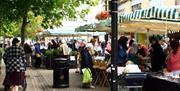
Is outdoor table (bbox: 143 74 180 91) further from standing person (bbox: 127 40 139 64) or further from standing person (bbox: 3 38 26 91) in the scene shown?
standing person (bbox: 127 40 139 64)

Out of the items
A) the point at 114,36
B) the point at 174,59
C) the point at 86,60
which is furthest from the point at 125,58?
the point at 114,36

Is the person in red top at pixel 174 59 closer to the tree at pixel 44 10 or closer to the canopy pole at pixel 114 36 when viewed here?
the canopy pole at pixel 114 36

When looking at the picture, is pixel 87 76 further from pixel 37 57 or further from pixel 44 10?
pixel 37 57

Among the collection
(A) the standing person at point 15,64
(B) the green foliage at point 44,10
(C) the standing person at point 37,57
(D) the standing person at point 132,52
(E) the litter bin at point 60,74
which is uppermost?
(B) the green foliage at point 44,10

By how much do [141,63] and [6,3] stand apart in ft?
20.8

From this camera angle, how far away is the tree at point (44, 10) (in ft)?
66.4

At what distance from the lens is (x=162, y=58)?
16.1 metres

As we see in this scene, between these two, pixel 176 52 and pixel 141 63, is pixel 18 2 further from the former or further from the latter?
pixel 176 52

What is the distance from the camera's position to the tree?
20.2 meters

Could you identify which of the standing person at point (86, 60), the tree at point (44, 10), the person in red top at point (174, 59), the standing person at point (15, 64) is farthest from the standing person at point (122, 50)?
the tree at point (44, 10)

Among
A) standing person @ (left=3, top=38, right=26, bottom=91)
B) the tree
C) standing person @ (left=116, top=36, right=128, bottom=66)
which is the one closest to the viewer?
standing person @ (left=3, top=38, right=26, bottom=91)

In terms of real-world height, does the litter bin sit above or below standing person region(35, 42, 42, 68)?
above

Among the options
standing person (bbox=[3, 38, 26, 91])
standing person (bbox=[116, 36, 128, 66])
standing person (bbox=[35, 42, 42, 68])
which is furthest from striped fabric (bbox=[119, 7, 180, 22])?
standing person (bbox=[35, 42, 42, 68])

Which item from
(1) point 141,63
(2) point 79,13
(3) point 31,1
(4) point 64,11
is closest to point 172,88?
(1) point 141,63
